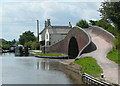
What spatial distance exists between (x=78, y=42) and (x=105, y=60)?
15.8 metres

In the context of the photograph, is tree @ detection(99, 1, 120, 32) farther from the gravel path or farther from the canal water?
the canal water

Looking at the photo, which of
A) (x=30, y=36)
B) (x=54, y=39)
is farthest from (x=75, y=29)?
(x=30, y=36)

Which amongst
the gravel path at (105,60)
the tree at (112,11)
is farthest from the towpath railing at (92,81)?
the tree at (112,11)

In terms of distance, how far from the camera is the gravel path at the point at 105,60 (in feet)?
62.6

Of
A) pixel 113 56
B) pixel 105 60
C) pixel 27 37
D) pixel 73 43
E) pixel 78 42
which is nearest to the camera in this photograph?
pixel 105 60

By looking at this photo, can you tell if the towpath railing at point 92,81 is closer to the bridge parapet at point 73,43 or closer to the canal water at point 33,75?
the canal water at point 33,75

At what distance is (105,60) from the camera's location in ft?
87.5

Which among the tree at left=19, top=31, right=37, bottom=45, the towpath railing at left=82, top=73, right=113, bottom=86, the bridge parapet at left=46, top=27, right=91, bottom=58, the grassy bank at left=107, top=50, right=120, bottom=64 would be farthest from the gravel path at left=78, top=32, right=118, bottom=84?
the tree at left=19, top=31, right=37, bottom=45

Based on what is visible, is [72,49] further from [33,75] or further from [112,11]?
[33,75]

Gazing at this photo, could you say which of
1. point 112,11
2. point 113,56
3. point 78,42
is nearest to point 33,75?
point 113,56

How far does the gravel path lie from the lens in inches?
751

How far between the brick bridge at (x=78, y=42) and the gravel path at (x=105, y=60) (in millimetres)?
1087

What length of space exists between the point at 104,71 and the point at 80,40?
19585mm

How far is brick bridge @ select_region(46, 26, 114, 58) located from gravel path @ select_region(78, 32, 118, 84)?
42.8 inches
